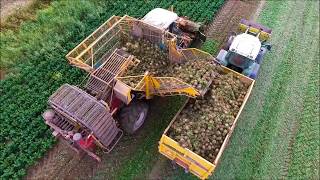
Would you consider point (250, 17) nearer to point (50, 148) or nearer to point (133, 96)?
point (133, 96)

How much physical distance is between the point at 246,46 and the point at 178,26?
2.94 meters

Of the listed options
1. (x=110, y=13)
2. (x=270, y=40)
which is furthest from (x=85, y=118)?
(x=270, y=40)

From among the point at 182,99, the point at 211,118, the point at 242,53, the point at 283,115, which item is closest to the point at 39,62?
the point at 182,99

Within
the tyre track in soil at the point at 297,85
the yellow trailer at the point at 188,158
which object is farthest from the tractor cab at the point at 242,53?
the yellow trailer at the point at 188,158

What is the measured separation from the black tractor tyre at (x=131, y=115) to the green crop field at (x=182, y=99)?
82 cm

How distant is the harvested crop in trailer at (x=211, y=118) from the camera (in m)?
9.70

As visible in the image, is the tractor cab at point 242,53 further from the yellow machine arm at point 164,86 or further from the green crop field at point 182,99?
the yellow machine arm at point 164,86

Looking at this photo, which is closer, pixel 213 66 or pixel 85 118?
pixel 85 118

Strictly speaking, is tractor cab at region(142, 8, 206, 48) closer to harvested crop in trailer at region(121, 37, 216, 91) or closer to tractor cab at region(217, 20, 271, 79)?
harvested crop in trailer at region(121, 37, 216, 91)

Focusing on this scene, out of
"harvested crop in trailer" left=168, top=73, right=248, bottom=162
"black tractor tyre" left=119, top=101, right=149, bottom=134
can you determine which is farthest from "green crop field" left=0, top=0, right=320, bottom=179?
"harvested crop in trailer" left=168, top=73, right=248, bottom=162

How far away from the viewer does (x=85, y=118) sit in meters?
9.31

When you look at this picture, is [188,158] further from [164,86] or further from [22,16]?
[22,16]

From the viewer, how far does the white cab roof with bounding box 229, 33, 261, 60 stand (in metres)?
11.6

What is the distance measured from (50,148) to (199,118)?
5313 mm
